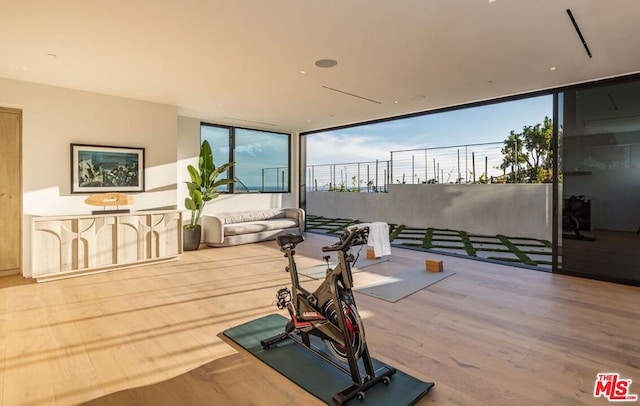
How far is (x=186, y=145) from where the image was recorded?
6883 millimetres

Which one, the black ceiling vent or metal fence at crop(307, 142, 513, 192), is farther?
metal fence at crop(307, 142, 513, 192)

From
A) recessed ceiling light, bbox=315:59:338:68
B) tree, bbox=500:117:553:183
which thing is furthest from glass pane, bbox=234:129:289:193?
tree, bbox=500:117:553:183

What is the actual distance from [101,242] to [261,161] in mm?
4322

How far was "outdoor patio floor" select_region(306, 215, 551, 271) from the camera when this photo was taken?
5.85m

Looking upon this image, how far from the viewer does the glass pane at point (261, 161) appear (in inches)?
314

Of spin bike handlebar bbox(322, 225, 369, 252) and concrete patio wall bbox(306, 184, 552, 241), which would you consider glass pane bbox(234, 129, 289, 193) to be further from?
spin bike handlebar bbox(322, 225, 369, 252)

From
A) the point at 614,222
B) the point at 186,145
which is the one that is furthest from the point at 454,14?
the point at 186,145

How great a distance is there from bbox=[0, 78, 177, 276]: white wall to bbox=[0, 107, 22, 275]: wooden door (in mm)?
292

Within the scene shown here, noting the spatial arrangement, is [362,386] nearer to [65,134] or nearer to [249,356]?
[249,356]

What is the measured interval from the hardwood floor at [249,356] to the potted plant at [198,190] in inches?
70.6

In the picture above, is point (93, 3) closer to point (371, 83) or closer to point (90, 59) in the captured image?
point (90, 59)

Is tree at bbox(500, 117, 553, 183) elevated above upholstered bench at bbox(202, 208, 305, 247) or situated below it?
above

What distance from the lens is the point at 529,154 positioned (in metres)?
8.20

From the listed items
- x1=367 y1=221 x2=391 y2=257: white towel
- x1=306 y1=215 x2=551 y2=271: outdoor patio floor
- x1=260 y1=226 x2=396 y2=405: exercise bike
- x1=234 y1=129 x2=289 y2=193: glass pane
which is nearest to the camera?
x1=260 y1=226 x2=396 y2=405: exercise bike
